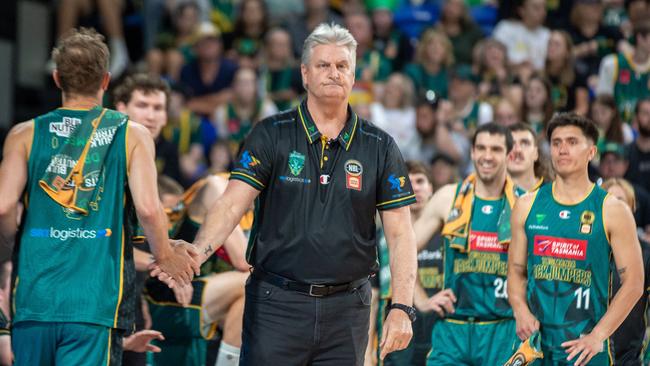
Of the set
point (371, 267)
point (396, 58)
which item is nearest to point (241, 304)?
point (371, 267)

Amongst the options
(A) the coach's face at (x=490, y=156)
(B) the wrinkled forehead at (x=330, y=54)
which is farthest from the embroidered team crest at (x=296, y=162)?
(A) the coach's face at (x=490, y=156)

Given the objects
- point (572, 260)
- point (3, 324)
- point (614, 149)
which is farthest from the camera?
point (614, 149)

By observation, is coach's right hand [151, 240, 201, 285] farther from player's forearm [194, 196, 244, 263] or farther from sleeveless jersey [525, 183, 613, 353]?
sleeveless jersey [525, 183, 613, 353]

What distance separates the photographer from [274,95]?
43.8 feet

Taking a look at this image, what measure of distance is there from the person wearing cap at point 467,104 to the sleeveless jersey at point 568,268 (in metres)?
5.66

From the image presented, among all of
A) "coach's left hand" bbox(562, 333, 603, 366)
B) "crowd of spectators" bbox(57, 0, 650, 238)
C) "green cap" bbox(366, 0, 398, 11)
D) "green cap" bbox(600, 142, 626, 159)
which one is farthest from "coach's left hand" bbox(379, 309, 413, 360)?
"green cap" bbox(366, 0, 398, 11)

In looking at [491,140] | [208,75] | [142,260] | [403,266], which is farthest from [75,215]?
[208,75]

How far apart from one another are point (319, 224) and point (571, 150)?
7.09ft

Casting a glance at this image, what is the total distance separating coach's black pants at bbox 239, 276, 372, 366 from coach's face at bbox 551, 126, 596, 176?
6.54ft

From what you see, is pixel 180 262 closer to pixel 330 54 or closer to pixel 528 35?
pixel 330 54

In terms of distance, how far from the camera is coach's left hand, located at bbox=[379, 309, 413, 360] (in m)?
5.24

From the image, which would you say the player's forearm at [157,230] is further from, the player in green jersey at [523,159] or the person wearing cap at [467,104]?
the person wearing cap at [467,104]

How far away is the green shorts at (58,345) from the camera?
5066 mm

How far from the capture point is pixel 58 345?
5105mm
